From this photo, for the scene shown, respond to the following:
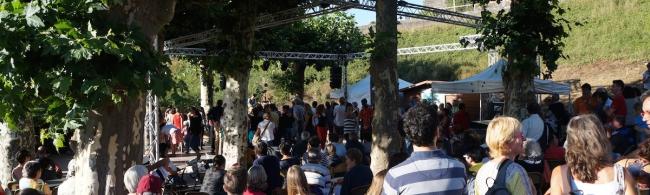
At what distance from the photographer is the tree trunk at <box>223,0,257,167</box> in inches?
540

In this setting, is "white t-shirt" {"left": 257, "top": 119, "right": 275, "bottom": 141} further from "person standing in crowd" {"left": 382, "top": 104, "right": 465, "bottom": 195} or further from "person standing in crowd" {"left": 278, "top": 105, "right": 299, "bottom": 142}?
"person standing in crowd" {"left": 382, "top": 104, "right": 465, "bottom": 195}

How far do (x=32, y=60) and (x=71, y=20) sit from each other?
43cm

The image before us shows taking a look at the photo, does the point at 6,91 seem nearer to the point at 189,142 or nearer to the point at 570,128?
A: the point at 570,128

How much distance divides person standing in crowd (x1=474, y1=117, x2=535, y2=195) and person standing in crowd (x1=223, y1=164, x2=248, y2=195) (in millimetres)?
2306

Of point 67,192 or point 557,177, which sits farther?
point 67,192

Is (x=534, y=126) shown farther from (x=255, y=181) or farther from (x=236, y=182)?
(x=236, y=182)

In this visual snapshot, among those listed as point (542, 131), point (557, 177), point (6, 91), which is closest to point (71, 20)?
point (6, 91)

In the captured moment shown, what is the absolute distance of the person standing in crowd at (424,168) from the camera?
164 inches

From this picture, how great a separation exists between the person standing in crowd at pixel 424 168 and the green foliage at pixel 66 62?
2.60m

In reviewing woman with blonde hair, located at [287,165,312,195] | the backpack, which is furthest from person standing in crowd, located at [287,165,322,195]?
the backpack

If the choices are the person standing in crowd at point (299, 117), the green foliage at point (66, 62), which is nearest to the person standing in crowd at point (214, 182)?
the green foliage at point (66, 62)

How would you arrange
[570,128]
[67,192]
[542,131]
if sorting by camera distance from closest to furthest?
1. [570,128]
2. [67,192]
3. [542,131]

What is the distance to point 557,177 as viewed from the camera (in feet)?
13.9

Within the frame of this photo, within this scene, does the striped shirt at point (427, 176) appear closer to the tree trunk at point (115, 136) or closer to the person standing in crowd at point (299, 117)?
the tree trunk at point (115, 136)
